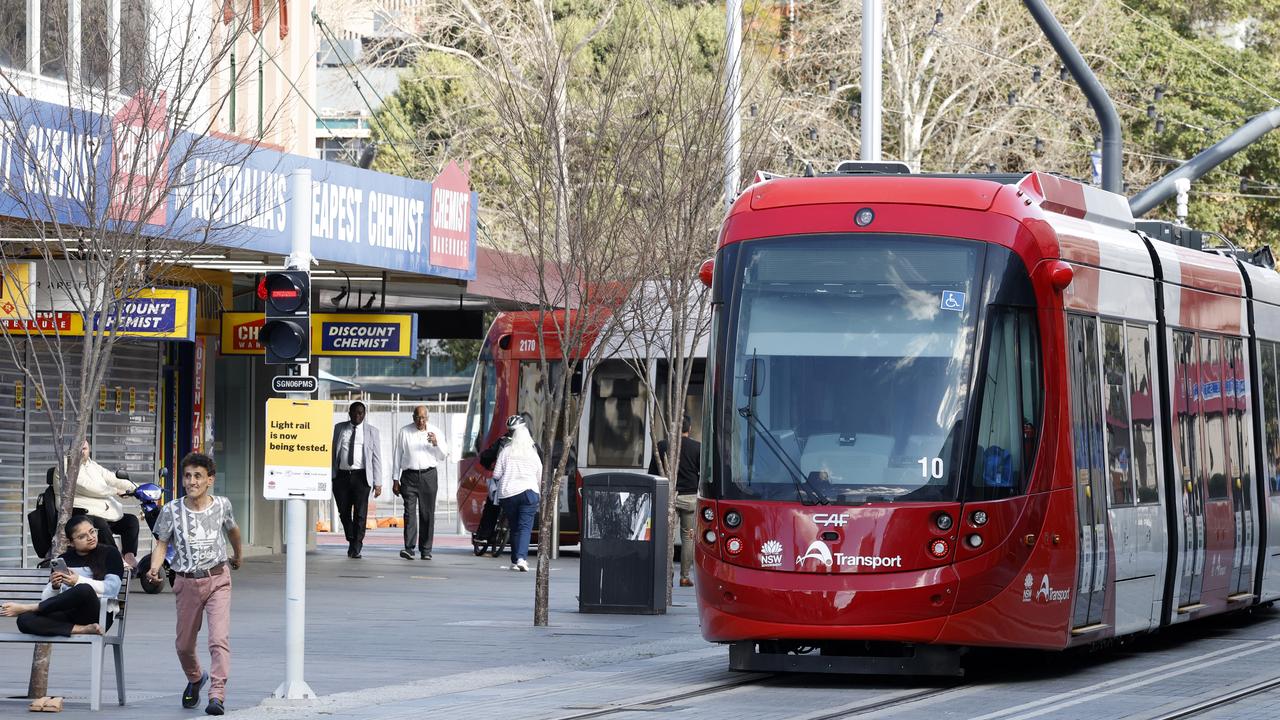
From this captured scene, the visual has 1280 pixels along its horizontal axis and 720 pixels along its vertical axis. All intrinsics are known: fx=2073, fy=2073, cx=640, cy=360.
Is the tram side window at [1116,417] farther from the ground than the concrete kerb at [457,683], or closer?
farther from the ground

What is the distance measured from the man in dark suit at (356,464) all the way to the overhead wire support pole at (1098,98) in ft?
33.9

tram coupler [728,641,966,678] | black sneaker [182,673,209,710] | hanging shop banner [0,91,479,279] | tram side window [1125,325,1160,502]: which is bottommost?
black sneaker [182,673,209,710]

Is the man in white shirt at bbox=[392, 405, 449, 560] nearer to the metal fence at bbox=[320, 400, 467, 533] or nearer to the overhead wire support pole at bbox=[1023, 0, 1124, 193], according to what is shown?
the overhead wire support pole at bbox=[1023, 0, 1124, 193]

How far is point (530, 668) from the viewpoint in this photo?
46.2 feet

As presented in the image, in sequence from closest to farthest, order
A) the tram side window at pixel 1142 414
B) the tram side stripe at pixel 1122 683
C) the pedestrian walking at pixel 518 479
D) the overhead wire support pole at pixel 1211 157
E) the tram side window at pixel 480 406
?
the tram side stripe at pixel 1122 683 < the tram side window at pixel 1142 414 < the overhead wire support pole at pixel 1211 157 < the pedestrian walking at pixel 518 479 < the tram side window at pixel 480 406

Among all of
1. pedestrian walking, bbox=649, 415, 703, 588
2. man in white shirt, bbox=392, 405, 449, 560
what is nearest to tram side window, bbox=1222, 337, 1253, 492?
pedestrian walking, bbox=649, 415, 703, 588

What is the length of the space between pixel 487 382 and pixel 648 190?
8.52 m

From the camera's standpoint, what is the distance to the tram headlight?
1229 centimetres

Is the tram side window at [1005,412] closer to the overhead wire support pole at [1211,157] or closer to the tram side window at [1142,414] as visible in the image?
the tram side window at [1142,414]

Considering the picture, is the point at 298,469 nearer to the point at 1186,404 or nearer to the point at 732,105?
the point at 1186,404

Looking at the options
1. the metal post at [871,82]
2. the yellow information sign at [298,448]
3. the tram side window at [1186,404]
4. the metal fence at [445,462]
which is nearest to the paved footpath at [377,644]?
the yellow information sign at [298,448]

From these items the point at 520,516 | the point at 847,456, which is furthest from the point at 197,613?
the point at 520,516

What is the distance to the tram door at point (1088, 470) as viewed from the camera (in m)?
13.2

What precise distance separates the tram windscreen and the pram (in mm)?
14951
